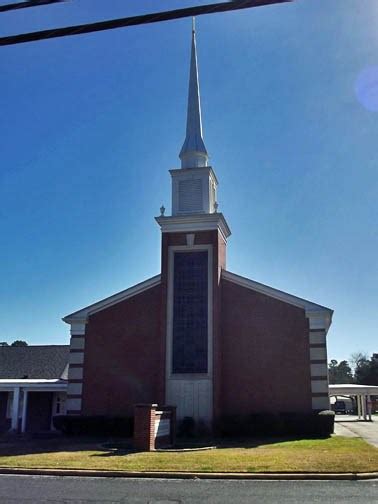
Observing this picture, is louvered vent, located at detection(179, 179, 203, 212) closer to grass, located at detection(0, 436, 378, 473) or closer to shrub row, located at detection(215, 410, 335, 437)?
shrub row, located at detection(215, 410, 335, 437)

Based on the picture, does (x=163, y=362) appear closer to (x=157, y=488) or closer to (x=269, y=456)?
(x=269, y=456)

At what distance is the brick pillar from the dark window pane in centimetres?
727

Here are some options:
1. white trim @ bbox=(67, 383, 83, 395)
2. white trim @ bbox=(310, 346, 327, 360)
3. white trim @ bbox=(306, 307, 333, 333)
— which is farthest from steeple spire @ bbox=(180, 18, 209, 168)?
white trim @ bbox=(67, 383, 83, 395)

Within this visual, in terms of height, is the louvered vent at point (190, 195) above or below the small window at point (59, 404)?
above

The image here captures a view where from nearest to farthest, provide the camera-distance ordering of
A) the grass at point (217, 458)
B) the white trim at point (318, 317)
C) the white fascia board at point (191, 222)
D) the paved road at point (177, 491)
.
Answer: the paved road at point (177, 491)
the grass at point (217, 458)
the white trim at point (318, 317)
the white fascia board at point (191, 222)

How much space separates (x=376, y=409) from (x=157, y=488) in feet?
192

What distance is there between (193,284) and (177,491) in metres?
15.6

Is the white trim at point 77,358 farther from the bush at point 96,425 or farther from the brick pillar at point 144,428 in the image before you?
the brick pillar at point 144,428

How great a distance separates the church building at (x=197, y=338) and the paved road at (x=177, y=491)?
1236cm

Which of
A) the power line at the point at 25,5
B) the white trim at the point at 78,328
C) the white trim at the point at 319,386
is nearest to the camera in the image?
the power line at the point at 25,5

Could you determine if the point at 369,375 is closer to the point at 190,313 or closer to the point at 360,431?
the point at 360,431

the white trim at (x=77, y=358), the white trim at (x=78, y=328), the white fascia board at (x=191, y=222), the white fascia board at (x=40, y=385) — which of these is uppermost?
the white fascia board at (x=191, y=222)

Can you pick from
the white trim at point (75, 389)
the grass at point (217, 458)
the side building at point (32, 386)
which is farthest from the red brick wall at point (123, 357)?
the grass at point (217, 458)

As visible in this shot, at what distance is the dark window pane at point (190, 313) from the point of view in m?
25.5
